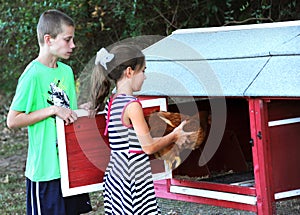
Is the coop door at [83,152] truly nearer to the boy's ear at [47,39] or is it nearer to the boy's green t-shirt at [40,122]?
the boy's green t-shirt at [40,122]

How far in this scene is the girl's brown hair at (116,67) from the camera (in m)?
3.88

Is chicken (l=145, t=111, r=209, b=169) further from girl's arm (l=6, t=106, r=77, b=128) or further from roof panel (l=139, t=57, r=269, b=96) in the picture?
girl's arm (l=6, t=106, r=77, b=128)

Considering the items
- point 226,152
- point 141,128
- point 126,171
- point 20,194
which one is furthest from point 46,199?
point 20,194

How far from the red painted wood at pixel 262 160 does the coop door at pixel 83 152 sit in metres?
0.63

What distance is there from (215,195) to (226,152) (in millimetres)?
1235

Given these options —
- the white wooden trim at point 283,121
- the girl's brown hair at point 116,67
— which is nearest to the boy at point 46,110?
the girl's brown hair at point 116,67

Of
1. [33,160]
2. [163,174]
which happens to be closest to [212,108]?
[163,174]

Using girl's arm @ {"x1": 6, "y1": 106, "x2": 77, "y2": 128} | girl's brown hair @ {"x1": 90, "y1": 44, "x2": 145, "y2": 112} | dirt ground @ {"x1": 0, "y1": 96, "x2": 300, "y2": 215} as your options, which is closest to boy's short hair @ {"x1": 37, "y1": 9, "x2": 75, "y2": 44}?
girl's brown hair @ {"x1": 90, "y1": 44, "x2": 145, "y2": 112}

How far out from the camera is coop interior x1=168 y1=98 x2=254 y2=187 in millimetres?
5348

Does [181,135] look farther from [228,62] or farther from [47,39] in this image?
[47,39]

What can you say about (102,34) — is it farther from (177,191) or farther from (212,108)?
(177,191)

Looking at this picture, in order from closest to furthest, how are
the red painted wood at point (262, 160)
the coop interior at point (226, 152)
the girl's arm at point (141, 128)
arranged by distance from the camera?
the girl's arm at point (141, 128), the red painted wood at point (262, 160), the coop interior at point (226, 152)

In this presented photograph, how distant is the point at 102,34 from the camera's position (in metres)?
8.43

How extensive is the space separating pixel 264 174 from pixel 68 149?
115 cm
